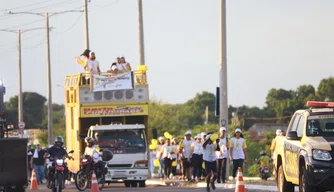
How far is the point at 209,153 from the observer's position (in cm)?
2958

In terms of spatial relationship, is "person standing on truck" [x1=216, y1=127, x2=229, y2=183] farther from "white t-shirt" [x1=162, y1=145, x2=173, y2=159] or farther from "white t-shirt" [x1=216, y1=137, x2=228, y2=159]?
"white t-shirt" [x1=162, y1=145, x2=173, y2=159]

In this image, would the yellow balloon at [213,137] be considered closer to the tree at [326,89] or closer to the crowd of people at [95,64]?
the crowd of people at [95,64]

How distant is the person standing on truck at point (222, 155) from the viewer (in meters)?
33.0

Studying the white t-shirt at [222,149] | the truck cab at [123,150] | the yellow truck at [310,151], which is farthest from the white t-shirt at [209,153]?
the truck cab at [123,150]

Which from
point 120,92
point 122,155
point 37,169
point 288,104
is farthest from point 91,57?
point 288,104

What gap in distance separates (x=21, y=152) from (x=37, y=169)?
67.8 ft

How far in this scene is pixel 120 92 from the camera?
127 ft

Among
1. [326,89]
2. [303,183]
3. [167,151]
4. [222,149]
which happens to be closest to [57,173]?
[222,149]

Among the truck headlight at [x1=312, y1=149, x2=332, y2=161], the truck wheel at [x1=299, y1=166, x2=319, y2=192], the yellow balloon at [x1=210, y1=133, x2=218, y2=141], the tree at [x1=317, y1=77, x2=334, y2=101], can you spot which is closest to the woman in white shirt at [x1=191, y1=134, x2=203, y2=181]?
the yellow balloon at [x1=210, y1=133, x2=218, y2=141]

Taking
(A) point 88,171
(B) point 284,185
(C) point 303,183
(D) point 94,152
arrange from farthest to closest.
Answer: (D) point 94,152 < (A) point 88,171 < (B) point 284,185 < (C) point 303,183

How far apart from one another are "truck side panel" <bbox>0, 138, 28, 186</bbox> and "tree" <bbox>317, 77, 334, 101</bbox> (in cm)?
8965

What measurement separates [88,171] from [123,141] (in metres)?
A: 4.02

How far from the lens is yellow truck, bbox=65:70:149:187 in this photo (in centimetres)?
3669

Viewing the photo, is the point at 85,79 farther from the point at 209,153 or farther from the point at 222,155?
the point at 209,153
